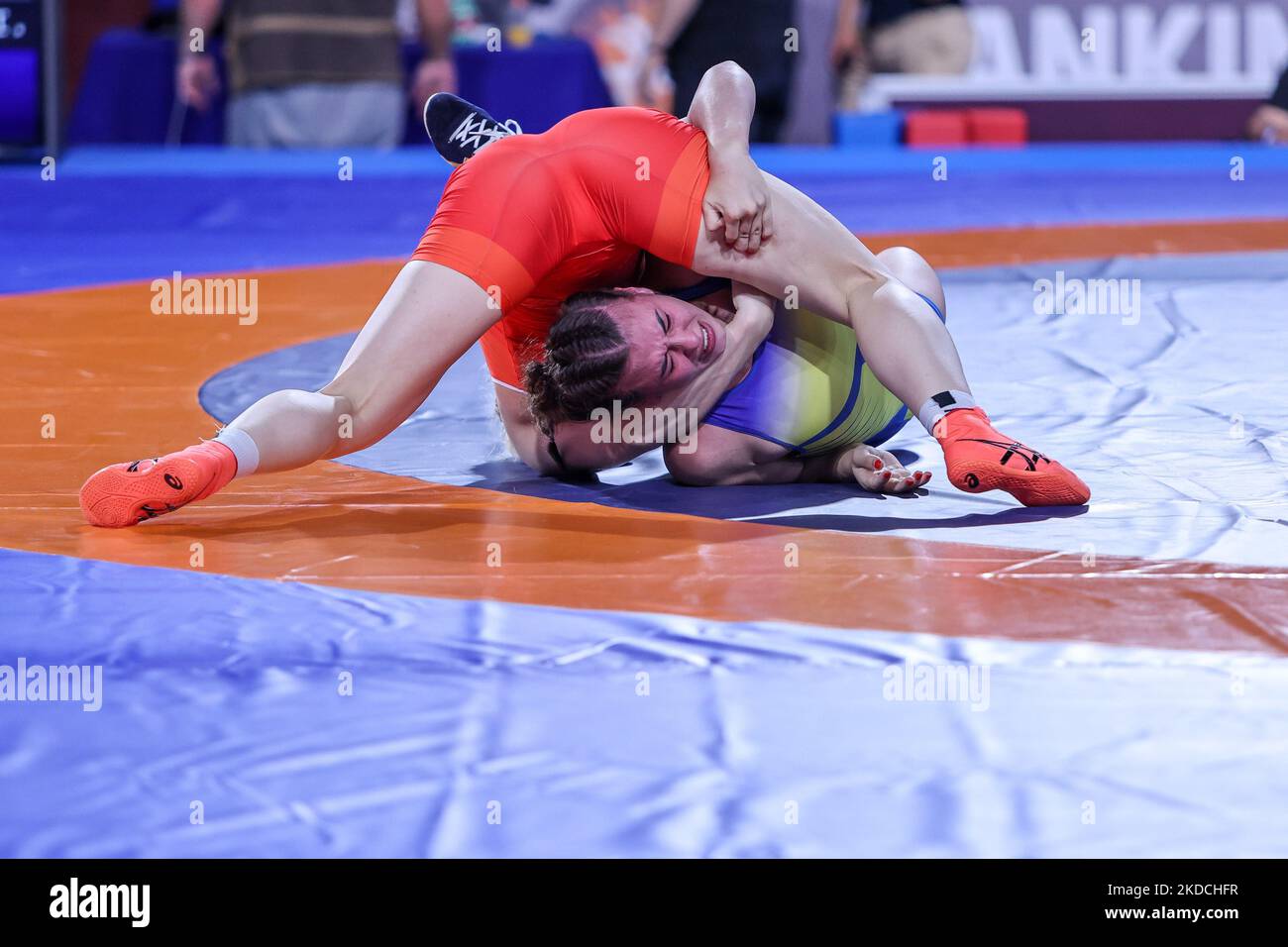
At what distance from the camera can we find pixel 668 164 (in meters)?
2.80

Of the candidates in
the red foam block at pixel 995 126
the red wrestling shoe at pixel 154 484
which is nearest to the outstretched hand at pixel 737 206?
the red wrestling shoe at pixel 154 484

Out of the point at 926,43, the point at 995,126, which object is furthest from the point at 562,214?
the point at 926,43

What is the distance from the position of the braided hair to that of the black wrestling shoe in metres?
0.62

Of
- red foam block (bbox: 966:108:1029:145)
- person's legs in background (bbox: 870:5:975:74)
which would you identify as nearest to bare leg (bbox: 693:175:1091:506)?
red foam block (bbox: 966:108:1029:145)

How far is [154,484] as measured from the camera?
2490 millimetres

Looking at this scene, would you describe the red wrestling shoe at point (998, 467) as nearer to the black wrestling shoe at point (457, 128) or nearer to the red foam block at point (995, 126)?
the black wrestling shoe at point (457, 128)

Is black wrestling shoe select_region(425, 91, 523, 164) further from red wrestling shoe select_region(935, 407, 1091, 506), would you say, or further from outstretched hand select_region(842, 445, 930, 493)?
red wrestling shoe select_region(935, 407, 1091, 506)

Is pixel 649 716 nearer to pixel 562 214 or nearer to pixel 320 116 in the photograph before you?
pixel 562 214

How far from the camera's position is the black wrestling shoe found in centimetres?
319

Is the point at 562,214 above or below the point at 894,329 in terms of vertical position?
above

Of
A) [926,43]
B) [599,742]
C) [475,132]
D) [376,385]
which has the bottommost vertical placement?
A: [599,742]

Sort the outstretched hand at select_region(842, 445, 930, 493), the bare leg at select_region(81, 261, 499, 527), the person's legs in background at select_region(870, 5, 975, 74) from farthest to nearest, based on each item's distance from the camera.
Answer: the person's legs in background at select_region(870, 5, 975, 74)
the outstretched hand at select_region(842, 445, 930, 493)
the bare leg at select_region(81, 261, 499, 527)

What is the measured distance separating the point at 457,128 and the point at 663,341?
85 cm
